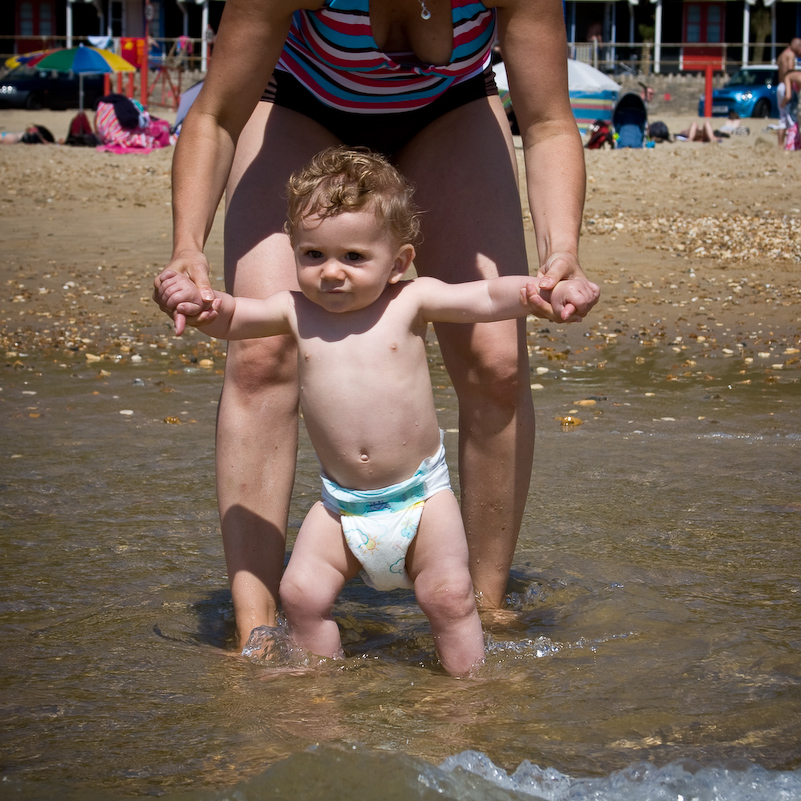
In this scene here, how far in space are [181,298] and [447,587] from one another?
888 mm

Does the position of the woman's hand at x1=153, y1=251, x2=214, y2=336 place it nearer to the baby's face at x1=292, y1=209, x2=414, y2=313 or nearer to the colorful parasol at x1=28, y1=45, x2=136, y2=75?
the baby's face at x1=292, y1=209, x2=414, y2=313

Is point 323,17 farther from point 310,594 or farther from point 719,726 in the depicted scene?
point 719,726

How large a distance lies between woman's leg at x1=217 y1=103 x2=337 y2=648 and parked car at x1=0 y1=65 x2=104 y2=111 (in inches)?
1097

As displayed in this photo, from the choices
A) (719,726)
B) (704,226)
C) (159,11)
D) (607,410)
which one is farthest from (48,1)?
(719,726)

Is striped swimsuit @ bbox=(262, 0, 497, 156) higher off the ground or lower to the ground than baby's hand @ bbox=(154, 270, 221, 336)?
higher

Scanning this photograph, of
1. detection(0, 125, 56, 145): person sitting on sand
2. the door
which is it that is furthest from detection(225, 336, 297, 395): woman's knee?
the door

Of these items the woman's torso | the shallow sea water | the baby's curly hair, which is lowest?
the shallow sea water

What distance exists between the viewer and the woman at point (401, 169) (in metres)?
2.65

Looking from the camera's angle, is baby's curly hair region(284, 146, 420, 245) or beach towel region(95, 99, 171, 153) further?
beach towel region(95, 99, 171, 153)

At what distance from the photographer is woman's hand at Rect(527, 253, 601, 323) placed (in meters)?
2.30

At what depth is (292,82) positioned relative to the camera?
285cm

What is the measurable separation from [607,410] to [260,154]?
283 centimetres

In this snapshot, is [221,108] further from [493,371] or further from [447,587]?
[447,587]

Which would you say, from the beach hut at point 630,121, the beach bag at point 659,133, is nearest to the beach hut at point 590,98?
the beach hut at point 630,121
